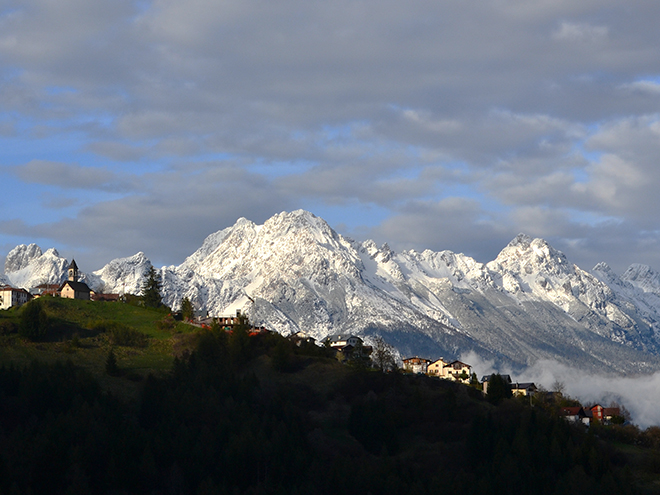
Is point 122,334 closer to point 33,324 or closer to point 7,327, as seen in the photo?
point 33,324

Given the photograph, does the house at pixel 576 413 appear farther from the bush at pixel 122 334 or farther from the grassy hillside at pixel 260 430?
the bush at pixel 122 334

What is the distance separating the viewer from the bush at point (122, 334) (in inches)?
7224

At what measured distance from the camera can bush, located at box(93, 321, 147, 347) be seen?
184 meters

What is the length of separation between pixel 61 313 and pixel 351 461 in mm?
94059

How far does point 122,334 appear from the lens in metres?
185

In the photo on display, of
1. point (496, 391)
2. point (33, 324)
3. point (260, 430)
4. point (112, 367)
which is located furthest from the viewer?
point (33, 324)

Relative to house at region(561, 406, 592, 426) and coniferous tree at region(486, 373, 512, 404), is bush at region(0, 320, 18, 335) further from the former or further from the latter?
house at region(561, 406, 592, 426)

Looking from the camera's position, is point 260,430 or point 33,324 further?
point 33,324

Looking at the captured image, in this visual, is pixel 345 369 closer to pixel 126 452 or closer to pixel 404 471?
pixel 404 471

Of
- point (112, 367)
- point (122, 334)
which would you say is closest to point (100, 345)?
point (122, 334)

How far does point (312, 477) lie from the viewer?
126m

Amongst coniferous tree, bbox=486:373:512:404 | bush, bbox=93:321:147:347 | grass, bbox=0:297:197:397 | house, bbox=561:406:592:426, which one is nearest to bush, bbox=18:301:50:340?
grass, bbox=0:297:197:397

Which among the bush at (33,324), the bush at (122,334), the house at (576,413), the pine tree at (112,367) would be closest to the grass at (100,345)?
the bush at (122,334)

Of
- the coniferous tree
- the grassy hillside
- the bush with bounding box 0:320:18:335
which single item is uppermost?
the bush with bounding box 0:320:18:335
